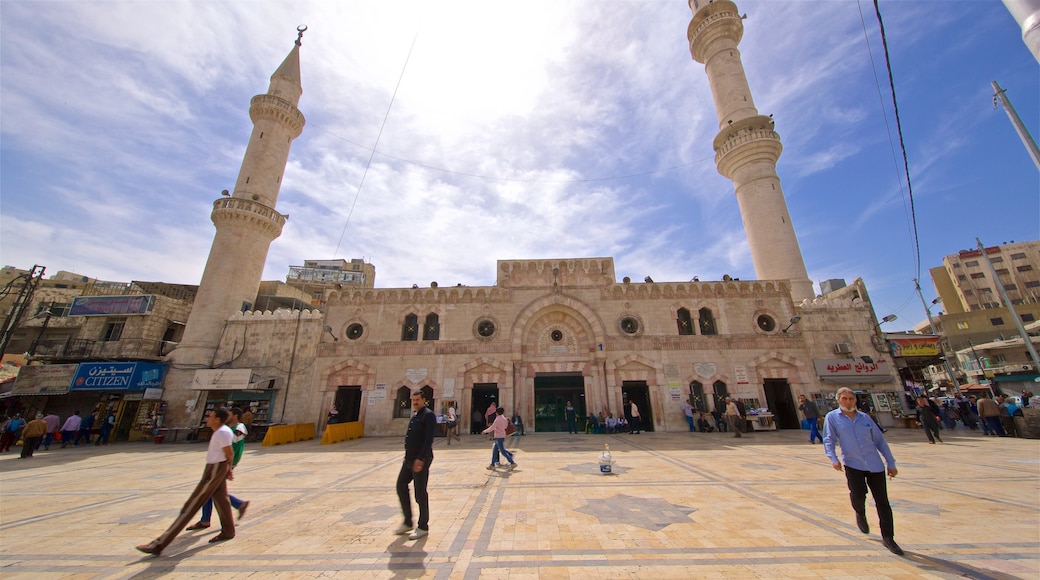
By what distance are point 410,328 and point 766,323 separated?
1991cm

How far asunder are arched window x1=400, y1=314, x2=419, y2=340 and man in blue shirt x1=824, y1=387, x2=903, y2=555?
18.7 m

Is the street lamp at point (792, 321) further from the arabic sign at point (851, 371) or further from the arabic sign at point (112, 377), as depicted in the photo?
the arabic sign at point (112, 377)

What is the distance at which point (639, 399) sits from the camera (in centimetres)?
2011

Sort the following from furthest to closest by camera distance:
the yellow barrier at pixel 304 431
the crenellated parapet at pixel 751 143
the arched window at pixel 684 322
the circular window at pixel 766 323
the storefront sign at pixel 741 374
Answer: the crenellated parapet at pixel 751 143 → the arched window at pixel 684 322 → the circular window at pixel 766 323 → the storefront sign at pixel 741 374 → the yellow barrier at pixel 304 431

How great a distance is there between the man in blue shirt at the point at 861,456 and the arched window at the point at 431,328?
59.2 feet

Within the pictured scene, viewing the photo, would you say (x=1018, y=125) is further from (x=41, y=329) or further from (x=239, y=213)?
(x=41, y=329)

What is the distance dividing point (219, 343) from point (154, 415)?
4529 mm

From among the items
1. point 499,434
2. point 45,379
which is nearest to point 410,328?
point 499,434

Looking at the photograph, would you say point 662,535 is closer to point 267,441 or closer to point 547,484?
point 547,484

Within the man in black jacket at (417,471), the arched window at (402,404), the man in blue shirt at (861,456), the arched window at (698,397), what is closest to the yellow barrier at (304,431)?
the arched window at (402,404)

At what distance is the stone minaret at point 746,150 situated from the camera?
23.0 metres

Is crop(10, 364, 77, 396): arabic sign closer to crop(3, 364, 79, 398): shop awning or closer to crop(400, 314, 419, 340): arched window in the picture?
crop(3, 364, 79, 398): shop awning

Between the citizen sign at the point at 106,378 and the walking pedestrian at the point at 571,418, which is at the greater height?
the citizen sign at the point at 106,378

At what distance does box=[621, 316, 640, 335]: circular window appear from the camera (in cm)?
2053
